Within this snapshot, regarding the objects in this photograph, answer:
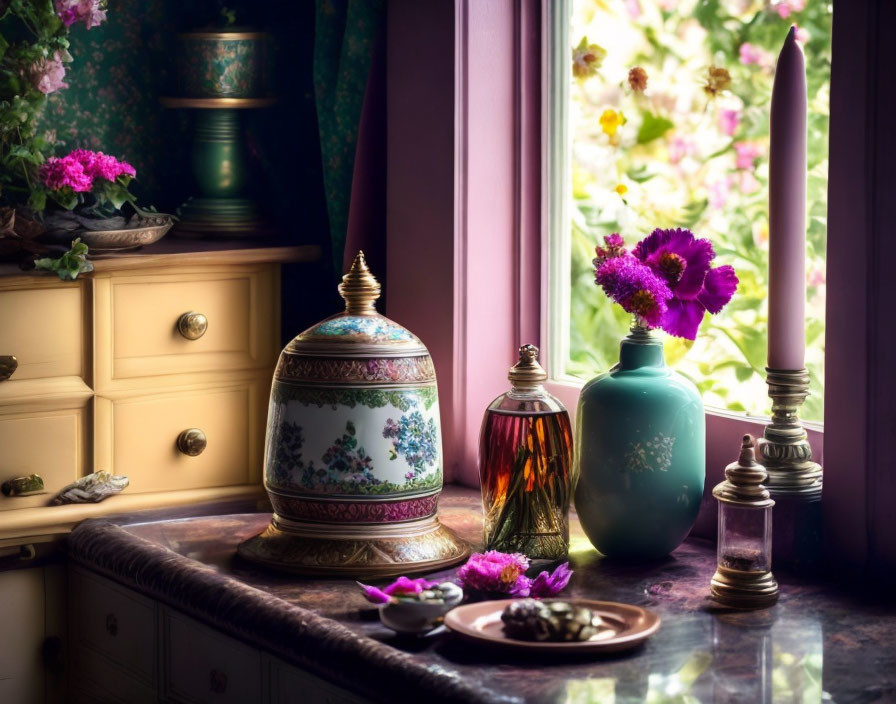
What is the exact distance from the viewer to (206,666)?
5.51ft

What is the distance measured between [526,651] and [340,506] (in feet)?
1.22

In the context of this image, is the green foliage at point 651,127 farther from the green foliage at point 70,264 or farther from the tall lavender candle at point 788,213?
the green foliage at point 70,264

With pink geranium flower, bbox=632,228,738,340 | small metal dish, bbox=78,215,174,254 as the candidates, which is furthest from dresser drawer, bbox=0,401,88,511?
pink geranium flower, bbox=632,228,738,340

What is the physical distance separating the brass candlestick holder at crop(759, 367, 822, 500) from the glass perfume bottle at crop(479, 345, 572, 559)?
25cm

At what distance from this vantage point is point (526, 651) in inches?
55.1

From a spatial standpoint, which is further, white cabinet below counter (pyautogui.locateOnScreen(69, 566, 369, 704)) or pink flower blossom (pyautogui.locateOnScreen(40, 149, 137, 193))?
pink flower blossom (pyautogui.locateOnScreen(40, 149, 137, 193))

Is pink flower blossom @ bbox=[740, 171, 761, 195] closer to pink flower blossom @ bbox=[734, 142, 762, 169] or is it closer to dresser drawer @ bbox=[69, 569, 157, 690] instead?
pink flower blossom @ bbox=[734, 142, 762, 169]

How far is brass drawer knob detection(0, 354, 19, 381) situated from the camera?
2.03 m

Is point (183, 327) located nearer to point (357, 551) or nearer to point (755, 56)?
point (357, 551)

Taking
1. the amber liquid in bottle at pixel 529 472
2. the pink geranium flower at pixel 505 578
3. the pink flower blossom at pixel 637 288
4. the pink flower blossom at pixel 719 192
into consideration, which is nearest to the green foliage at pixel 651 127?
the pink flower blossom at pixel 719 192

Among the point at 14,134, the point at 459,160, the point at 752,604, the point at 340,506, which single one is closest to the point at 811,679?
the point at 752,604

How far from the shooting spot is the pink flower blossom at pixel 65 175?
6.99 feet

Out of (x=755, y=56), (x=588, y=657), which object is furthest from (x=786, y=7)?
(x=588, y=657)

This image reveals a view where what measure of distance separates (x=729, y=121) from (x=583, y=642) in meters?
0.80
